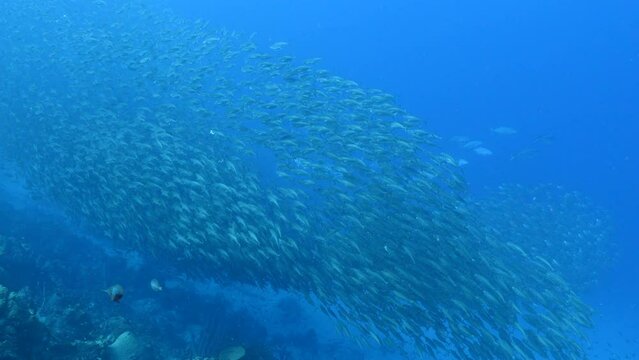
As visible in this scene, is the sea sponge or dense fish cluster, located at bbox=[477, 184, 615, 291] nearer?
the sea sponge

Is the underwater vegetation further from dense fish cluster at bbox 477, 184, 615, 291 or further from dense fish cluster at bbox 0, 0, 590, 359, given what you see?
dense fish cluster at bbox 477, 184, 615, 291

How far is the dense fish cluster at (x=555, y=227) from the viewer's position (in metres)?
17.2

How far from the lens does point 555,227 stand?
59.4ft

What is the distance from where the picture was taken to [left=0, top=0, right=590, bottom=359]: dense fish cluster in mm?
9461

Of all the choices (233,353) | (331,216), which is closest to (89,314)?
(233,353)

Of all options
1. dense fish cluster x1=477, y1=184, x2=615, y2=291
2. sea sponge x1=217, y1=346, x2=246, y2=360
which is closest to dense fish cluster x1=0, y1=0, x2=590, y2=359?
sea sponge x1=217, y1=346, x2=246, y2=360

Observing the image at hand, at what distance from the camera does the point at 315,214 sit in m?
11.1

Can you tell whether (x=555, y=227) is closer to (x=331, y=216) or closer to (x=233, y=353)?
(x=331, y=216)

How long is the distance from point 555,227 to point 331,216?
37.7 ft

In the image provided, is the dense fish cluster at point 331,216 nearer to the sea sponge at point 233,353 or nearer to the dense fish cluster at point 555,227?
the sea sponge at point 233,353

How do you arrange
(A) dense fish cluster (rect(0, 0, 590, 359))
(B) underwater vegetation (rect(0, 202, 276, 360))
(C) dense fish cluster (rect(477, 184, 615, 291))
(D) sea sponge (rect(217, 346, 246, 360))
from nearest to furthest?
(B) underwater vegetation (rect(0, 202, 276, 360)) < (D) sea sponge (rect(217, 346, 246, 360)) < (A) dense fish cluster (rect(0, 0, 590, 359)) < (C) dense fish cluster (rect(477, 184, 615, 291))


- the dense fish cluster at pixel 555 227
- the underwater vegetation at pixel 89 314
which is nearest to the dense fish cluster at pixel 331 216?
the underwater vegetation at pixel 89 314

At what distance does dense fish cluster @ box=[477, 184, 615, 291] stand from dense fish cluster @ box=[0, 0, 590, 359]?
552 centimetres

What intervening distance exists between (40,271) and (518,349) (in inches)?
440
